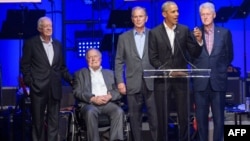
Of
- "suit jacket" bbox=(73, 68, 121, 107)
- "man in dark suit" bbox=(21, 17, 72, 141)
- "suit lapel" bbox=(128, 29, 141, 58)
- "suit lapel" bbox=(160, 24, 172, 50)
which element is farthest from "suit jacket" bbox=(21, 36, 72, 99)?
"suit lapel" bbox=(160, 24, 172, 50)

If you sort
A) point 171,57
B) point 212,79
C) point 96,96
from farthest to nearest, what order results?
point 96,96 < point 212,79 < point 171,57

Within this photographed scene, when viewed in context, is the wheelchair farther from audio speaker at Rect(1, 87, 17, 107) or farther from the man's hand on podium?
audio speaker at Rect(1, 87, 17, 107)

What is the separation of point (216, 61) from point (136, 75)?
3.10 ft

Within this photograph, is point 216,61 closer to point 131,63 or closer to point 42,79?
point 131,63

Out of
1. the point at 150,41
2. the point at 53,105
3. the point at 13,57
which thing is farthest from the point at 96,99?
the point at 13,57

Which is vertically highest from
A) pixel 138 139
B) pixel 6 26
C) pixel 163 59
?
pixel 6 26

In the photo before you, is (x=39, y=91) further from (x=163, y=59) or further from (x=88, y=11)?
(x=88, y=11)

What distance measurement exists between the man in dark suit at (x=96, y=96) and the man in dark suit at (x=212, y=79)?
0.96m

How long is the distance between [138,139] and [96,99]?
28.5 inches

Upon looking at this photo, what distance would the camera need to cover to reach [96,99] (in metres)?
6.19

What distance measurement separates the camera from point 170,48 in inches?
222

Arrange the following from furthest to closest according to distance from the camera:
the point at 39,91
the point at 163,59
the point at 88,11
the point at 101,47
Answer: the point at 88,11 → the point at 101,47 → the point at 39,91 → the point at 163,59

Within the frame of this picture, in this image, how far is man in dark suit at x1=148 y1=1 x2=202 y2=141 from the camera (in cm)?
546

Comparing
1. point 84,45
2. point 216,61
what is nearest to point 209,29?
point 216,61
